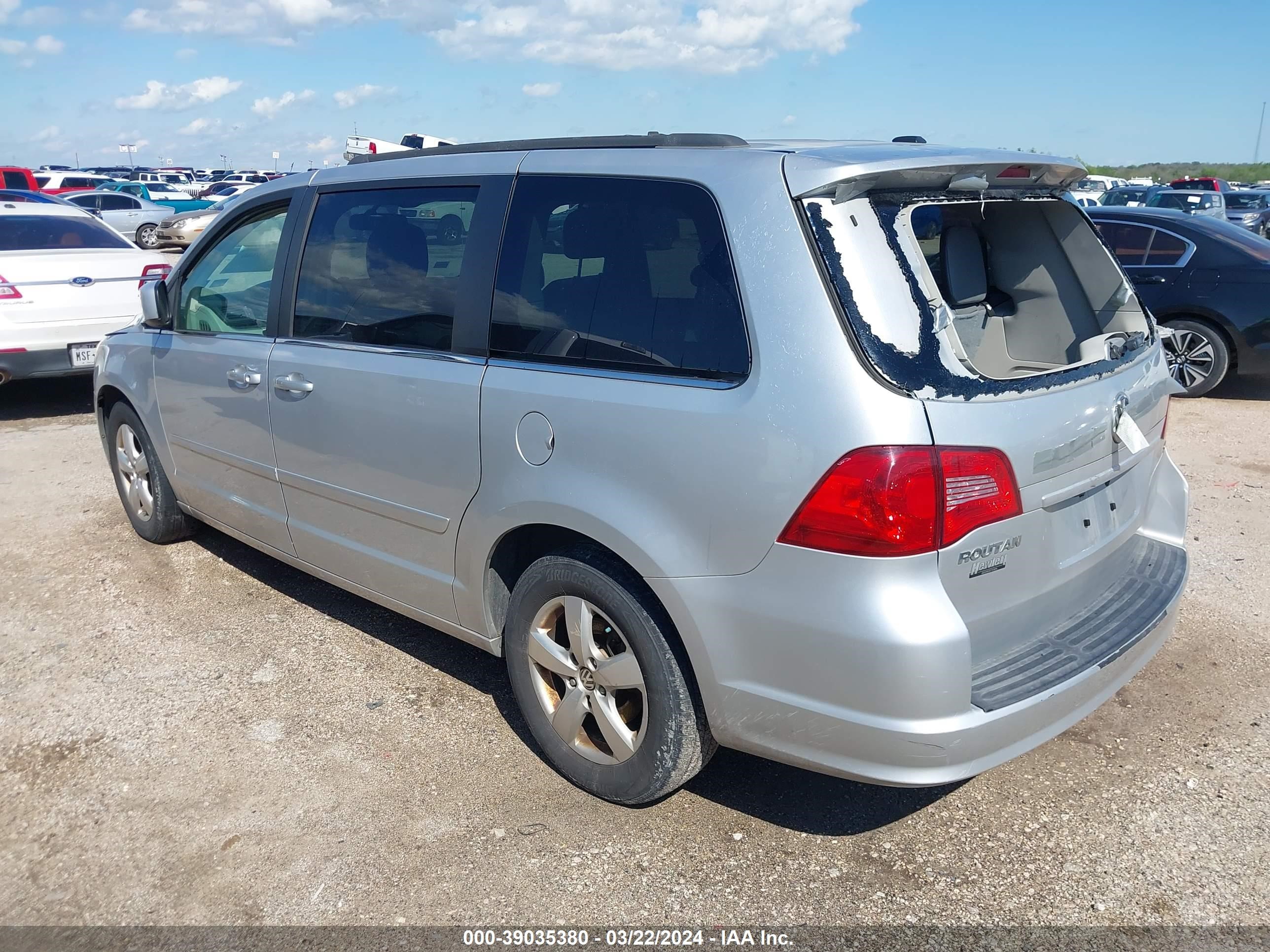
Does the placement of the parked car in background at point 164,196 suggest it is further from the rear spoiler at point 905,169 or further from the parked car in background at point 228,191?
the rear spoiler at point 905,169

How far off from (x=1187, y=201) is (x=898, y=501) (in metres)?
22.0

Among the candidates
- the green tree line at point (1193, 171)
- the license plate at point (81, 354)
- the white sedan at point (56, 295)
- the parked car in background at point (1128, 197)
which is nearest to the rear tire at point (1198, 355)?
the white sedan at point (56, 295)

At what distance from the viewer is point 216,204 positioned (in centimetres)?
2756

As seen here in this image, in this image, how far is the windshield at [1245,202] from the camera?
82.6ft

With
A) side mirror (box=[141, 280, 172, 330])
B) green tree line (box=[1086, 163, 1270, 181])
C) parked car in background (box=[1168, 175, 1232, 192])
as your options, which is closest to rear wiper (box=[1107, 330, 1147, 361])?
side mirror (box=[141, 280, 172, 330])

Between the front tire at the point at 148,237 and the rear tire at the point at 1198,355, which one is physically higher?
the front tire at the point at 148,237

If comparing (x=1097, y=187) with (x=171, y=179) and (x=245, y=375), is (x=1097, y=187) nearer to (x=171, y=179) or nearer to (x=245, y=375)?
(x=245, y=375)

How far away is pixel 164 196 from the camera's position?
34000 mm

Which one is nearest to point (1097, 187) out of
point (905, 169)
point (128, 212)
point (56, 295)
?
point (128, 212)

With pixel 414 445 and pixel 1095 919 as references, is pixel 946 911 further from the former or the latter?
pixel 414 445

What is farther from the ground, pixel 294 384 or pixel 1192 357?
pixel 294 384

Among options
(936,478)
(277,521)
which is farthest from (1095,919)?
(277,521)

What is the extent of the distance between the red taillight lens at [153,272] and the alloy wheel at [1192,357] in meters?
8.51

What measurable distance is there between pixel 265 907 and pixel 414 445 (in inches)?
55.9
